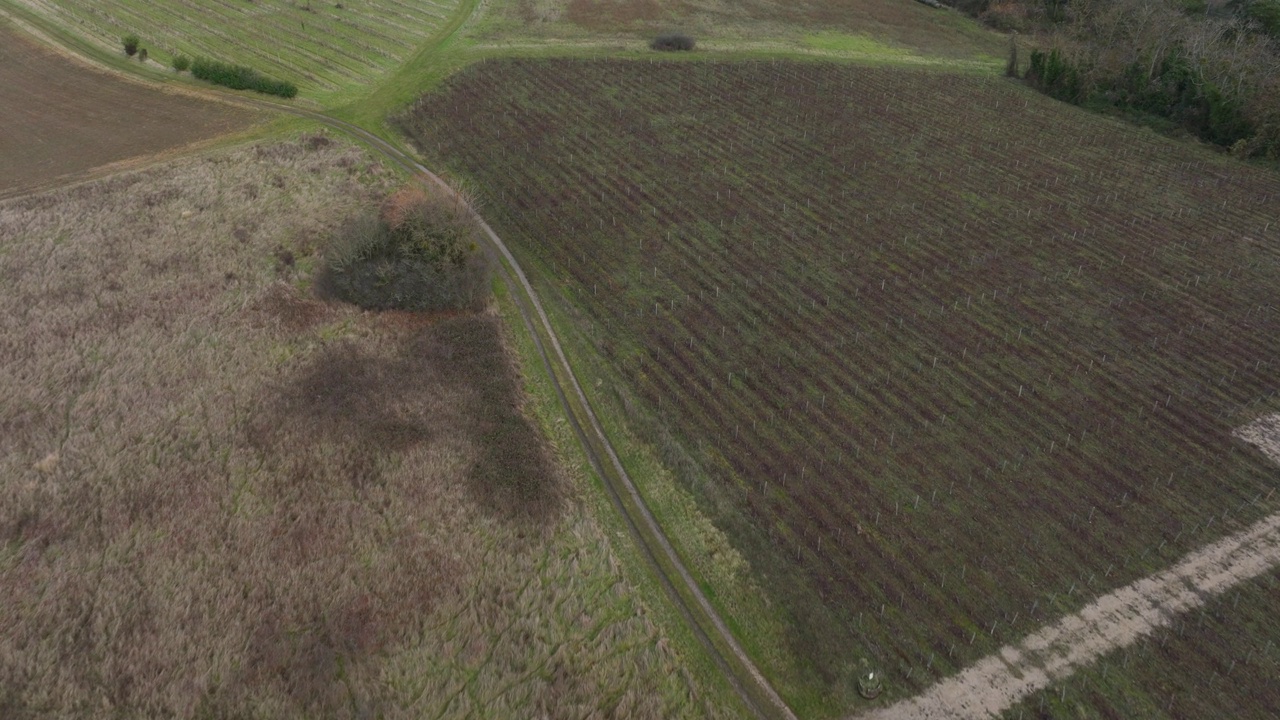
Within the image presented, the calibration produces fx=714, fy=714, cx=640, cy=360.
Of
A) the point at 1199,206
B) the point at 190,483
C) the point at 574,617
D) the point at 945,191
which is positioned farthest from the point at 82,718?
the point at 1199,206

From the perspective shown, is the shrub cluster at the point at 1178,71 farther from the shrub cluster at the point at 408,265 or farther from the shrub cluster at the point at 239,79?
the shrub cluster at the point at 239,79

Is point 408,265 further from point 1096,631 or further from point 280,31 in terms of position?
point 280,31

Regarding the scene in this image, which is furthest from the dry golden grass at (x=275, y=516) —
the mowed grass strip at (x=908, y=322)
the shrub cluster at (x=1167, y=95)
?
the shrub cluster at (x=1167, y=95)

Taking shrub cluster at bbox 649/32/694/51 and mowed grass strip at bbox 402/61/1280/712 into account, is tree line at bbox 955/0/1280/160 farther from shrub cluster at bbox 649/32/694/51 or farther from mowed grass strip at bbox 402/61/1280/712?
shrub cluster at bbox 649/32/694/51

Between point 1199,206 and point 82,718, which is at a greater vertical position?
point 1199,206

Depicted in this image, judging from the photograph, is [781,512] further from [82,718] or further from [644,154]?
[644,154]

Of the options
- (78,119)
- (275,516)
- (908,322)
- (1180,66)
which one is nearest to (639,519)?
(275,516)
